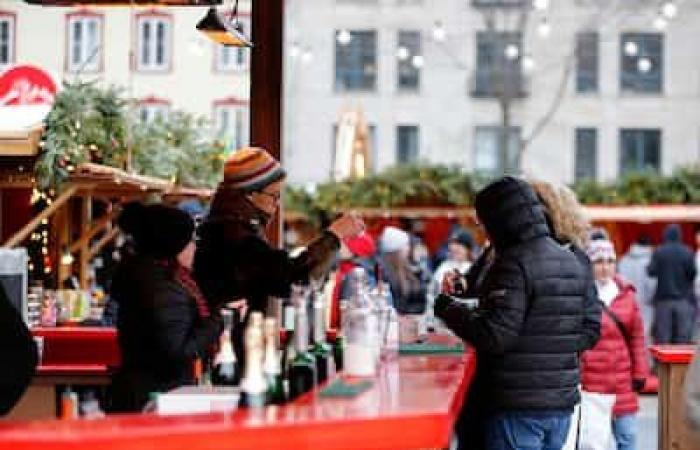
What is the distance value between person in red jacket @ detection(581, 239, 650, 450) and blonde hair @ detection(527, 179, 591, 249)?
3.82 ft

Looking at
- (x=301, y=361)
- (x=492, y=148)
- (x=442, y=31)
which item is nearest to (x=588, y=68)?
(x=492, y=148)

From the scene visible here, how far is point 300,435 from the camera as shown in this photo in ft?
12.7

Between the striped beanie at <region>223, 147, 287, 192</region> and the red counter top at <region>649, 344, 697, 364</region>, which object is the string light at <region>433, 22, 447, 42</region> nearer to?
the red counter top at <region>649, 344, 697, 364</region>

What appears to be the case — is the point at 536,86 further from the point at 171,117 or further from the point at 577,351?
the point at 577,351

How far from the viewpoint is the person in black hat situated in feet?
17.3

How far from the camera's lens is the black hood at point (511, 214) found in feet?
19.3

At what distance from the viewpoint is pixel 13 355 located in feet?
13.9

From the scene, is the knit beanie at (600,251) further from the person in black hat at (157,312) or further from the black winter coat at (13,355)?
the black winter coat at (13,355)

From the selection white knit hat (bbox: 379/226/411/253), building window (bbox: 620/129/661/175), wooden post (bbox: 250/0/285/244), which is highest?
building window (bbox: 620/129/661/175)

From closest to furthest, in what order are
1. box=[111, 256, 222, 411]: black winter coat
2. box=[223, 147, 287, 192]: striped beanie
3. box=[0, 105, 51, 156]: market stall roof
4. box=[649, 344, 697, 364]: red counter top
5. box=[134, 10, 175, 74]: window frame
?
box=[111, 256, 222, 411]: black winter coat < box=[223, 147, 287, 192]: striped beanie < box=[649, 344, 697, 364]: red counter top < box=[0, 105, 51, 156]: market stall roof < box=[134, 10, 175, 74]: window frame

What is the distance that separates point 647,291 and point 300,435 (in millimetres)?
13601

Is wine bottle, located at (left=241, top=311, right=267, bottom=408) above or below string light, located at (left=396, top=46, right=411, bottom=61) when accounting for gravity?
below

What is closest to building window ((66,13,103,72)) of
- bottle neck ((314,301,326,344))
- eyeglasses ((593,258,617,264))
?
eyeglasses ((593,258,617,264))

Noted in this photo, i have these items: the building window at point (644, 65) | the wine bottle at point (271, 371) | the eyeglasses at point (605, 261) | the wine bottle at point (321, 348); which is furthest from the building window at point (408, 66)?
the wine bottle at point (271, 371)
